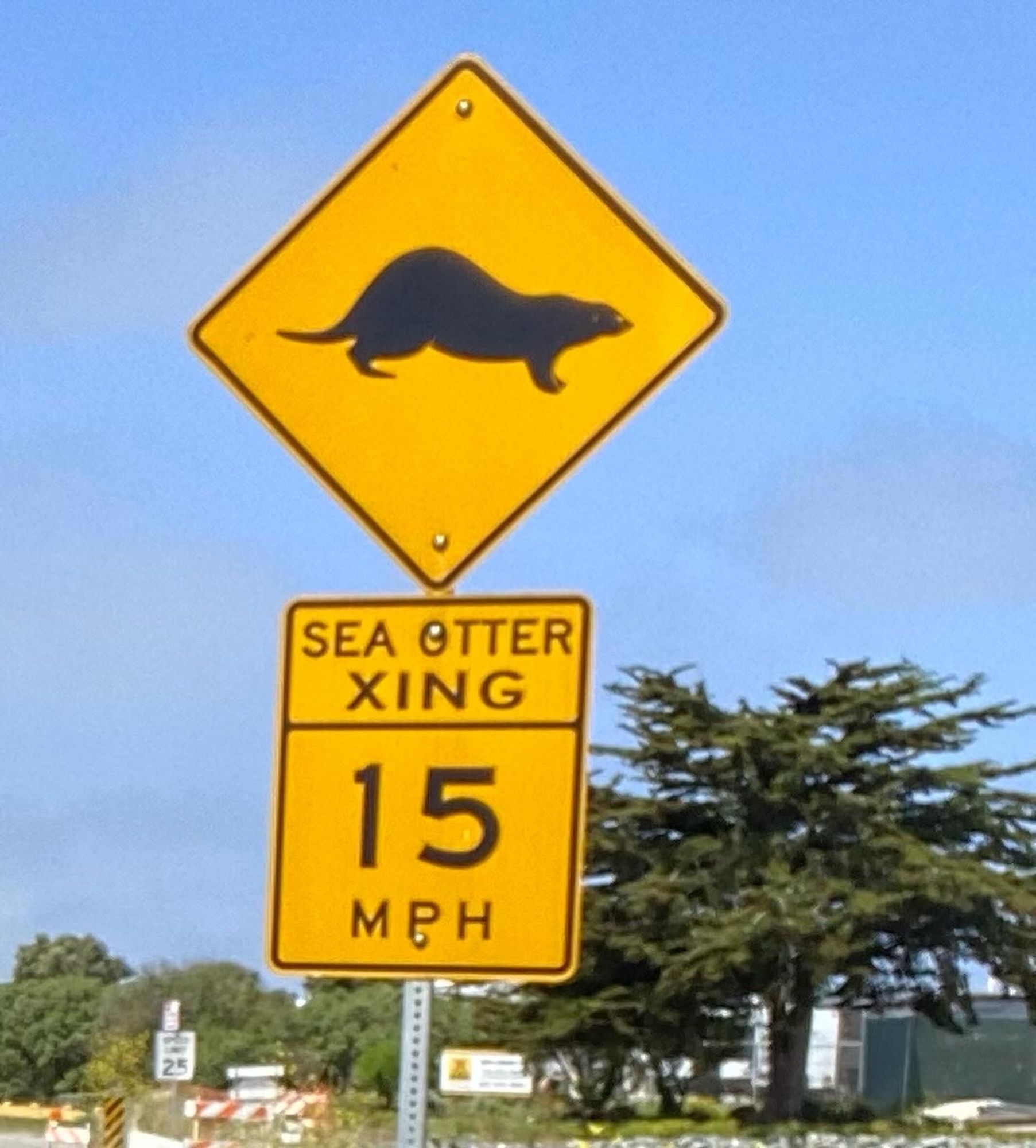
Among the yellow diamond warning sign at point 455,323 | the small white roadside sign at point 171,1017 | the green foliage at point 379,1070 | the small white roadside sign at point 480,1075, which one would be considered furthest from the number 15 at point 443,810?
the green foliage at point 379,1070

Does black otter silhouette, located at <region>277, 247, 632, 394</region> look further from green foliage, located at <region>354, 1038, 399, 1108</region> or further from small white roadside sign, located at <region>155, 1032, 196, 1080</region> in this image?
green foliage, located at <region>354, 1038, 399, 1108</region>

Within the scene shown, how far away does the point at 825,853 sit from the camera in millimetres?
49281

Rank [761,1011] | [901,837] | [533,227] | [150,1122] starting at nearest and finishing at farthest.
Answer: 1. [533,227]
2. [150,1122]
3. [901,837]
4. [761,1011]

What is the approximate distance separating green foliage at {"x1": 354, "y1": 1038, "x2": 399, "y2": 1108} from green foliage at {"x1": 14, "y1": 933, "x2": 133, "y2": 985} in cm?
5062

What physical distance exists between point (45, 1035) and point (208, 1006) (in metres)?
9.02

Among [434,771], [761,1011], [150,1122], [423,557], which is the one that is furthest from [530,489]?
[761,1011]

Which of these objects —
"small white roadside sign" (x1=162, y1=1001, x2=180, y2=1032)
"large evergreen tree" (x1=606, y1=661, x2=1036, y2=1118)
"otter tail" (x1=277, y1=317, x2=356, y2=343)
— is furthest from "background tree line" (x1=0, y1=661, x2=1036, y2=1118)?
"otter tail" (x1=277, y1=317, x2=356, y2=343)

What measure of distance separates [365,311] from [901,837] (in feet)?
150

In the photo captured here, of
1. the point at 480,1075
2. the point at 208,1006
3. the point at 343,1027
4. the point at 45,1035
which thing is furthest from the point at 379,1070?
the point at 45,1035

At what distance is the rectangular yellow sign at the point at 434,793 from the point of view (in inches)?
153

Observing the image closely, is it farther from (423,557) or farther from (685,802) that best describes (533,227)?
(685,802)

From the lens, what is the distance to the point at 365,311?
4234mm

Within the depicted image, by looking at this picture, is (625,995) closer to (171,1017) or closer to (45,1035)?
(171,1017)

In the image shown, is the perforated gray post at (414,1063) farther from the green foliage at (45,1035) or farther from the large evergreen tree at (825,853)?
the green foliage at (45,1035)
